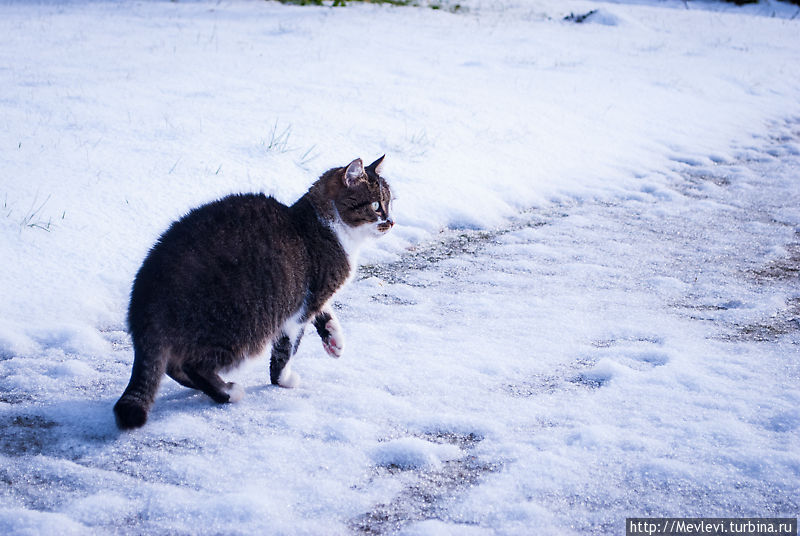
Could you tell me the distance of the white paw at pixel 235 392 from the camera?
10.1ft

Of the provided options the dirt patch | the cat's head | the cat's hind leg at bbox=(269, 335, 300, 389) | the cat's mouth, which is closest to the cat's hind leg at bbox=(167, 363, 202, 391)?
the cat's hind leg at bbox=(269, 335, 300, 389)

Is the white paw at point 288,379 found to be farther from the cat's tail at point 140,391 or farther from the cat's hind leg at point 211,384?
the cat's tail at point 140,391

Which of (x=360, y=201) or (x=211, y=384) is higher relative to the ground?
(x=360, y=201)

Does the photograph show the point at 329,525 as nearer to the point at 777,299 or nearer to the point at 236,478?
the point at 236,478

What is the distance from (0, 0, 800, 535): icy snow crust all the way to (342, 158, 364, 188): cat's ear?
0.85m

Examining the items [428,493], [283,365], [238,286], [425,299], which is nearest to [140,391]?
[238,286]

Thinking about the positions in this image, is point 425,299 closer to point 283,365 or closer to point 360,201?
point 360,201

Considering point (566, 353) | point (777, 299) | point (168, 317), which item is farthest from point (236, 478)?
point (777, 299)

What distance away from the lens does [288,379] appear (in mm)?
3352

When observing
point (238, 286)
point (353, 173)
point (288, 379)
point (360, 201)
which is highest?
point (353, 173)

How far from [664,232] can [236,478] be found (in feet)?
14.3

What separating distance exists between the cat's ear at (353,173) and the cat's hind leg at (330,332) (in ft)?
2.28

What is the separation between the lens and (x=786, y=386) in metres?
3.21

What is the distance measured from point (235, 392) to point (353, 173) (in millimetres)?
1325
